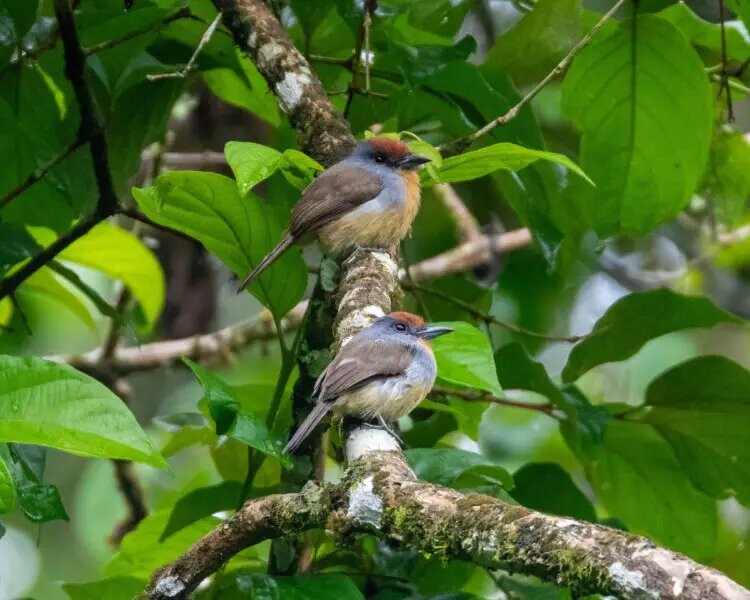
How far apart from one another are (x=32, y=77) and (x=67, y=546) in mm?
5457

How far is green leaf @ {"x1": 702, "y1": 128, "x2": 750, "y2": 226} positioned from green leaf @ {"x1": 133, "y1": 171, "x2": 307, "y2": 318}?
5.84 ft

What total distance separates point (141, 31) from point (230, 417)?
123 cm

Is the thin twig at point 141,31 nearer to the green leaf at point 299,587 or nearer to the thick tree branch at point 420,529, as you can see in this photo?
the thick tree branch at point 420,529

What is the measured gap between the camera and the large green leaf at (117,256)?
142 inches

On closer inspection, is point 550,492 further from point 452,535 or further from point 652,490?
point 452,535

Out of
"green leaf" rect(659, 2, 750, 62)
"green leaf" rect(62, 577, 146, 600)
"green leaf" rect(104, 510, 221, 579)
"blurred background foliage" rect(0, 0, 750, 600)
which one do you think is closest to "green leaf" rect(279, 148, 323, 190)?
"blurred background foliage" rect(0, 0, 750, 600)

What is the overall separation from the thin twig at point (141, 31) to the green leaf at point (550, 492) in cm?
154

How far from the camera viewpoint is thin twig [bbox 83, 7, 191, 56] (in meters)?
2.61

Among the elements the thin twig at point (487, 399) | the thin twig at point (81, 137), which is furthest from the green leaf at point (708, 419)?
the thin twig at point (81, 137)

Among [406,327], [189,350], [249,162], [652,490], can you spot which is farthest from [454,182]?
[189,350]

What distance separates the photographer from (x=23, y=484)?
2.05 m

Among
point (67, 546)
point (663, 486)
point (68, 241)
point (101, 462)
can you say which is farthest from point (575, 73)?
point (67, 546)

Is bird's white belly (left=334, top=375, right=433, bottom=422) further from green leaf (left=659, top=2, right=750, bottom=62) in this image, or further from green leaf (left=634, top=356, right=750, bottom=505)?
green leaf (left=659, top=2, right=750, bottom=62)

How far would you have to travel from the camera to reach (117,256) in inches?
144
